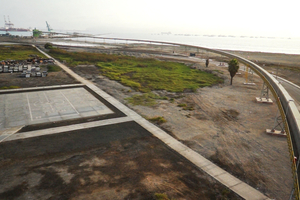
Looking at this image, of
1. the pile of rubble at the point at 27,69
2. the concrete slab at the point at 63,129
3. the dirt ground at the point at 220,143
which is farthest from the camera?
the pile of rubble at the point at 27,69

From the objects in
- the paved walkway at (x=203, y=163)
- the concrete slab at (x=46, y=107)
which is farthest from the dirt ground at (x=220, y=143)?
the concrete slab at (x=46, y=107)

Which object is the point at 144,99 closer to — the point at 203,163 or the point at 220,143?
the point at 220,143

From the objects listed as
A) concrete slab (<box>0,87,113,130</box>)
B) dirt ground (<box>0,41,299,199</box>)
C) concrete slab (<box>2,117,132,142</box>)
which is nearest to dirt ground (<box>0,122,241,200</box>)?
dirt ground (<box>0,41,299,199</box>)

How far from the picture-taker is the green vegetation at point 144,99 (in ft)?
106

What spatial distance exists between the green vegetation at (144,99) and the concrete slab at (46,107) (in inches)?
197

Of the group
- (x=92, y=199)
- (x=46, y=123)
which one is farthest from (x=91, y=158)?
(x=46, y=123)

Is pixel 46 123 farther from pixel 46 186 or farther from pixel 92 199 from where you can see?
pixel 92 199

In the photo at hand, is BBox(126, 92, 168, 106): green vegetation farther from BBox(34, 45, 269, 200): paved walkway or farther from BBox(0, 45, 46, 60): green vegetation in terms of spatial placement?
BBox(0, 45, 46, 60): green vegetation

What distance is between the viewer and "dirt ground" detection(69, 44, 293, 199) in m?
16.6

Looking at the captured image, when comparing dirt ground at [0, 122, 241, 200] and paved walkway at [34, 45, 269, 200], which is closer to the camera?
dirt ground at [0, 122, 241, 200]

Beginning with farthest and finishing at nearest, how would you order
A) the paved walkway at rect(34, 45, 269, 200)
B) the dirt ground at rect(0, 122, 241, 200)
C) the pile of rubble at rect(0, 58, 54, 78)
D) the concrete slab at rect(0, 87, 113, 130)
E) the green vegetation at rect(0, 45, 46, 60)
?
the green vegetation at rect(0, 45, 46, 60) < the pile of rubble at rect(0, 58, 54, 78) < the concrete slab at rect(0, 87, 113, 130) < the paved walkway at rect(34, 45, 269, 200) < the dirt ground at rect(0, 122, 241, 200)

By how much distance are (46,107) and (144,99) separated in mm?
14316

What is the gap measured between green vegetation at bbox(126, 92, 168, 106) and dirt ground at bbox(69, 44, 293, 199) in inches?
49.7

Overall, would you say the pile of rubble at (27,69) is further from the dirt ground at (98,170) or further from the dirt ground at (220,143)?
the dirt ground at (98,170)
